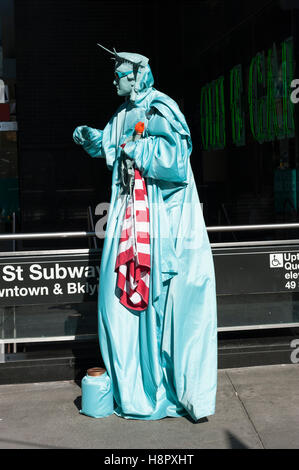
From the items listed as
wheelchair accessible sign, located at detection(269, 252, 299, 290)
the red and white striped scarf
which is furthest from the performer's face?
wheelchair accessible sign, located at detection(269, 252, 299, 290)

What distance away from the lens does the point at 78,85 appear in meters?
12.1

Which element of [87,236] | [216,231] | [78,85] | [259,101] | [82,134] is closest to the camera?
[82,134]

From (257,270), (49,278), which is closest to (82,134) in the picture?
(49,278)

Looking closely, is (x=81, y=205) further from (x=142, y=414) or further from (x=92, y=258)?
(x=142, y=414)

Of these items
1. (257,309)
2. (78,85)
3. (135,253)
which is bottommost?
(257,309)

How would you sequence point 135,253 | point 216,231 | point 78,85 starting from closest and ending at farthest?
point 135,253
point 216,231
point 78,85

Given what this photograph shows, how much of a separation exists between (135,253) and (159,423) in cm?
108

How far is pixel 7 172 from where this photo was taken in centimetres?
1249

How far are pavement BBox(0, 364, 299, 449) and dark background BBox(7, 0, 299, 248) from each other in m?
6.84

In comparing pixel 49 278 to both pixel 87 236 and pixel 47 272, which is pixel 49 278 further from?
pixel 87 236

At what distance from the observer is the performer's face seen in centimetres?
423

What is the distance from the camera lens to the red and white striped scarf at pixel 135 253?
420cm

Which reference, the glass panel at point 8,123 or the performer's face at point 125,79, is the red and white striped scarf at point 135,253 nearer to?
the performer's face at point 125,79

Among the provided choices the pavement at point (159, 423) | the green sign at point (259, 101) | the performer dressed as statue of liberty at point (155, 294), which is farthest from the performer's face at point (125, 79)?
the green sign at point (259, 101)
